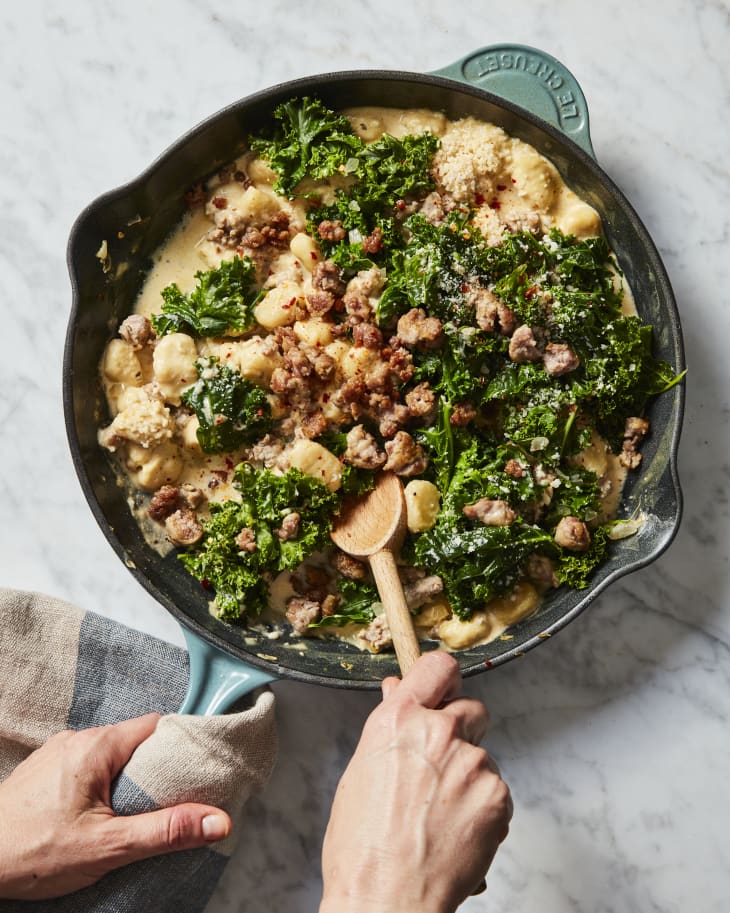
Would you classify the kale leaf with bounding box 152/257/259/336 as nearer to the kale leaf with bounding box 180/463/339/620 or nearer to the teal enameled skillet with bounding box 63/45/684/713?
the teal enameled skillet with bounding box 63/45/684/713

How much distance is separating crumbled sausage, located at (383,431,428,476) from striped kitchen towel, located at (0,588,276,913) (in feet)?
3.73

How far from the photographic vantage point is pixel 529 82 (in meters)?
3.61

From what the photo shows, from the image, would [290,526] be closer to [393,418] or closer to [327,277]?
[393,418]

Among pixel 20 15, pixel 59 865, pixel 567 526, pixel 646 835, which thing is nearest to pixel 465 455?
pixel 567 526

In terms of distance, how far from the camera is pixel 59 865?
11.3 feet

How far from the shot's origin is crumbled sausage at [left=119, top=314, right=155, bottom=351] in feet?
12.4

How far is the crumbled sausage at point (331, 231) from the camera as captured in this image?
3705 millimetres

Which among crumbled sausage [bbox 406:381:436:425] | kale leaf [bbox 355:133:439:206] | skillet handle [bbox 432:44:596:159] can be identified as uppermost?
skillet handle [bbox 432:44:596:159]

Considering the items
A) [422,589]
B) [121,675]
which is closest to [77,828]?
[121,675]

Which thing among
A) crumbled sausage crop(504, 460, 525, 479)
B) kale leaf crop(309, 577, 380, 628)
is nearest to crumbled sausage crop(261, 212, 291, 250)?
crumbled sausage crop(504, 460, 525, 479)

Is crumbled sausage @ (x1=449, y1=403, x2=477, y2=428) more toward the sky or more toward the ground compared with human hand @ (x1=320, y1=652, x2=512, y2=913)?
more toward the sky

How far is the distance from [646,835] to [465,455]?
1967mm

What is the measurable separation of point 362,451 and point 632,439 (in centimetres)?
121

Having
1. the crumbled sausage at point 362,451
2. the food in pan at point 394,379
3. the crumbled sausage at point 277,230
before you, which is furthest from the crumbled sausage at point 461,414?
the crumbled sausage at point 277,230
